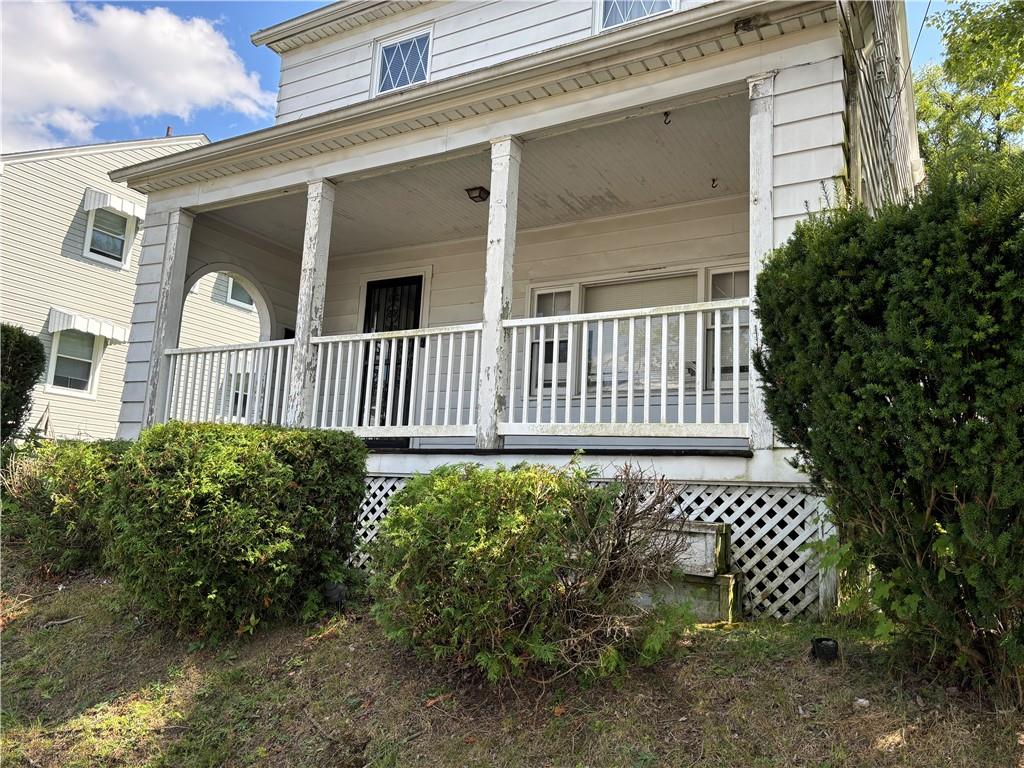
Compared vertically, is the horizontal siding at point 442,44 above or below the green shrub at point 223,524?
above

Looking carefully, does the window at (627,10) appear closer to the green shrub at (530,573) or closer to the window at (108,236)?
the green shrub at (530,573)

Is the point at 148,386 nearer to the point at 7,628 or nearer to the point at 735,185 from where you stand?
the point at 7,628

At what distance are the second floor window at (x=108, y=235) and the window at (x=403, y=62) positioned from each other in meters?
8.99

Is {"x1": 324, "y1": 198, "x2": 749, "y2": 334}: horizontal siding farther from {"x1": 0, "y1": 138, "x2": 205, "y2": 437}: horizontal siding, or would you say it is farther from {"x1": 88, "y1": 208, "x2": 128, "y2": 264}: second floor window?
{"x1": 88, "y1": 208, "x2": 128, "y2": 264}: second floor window

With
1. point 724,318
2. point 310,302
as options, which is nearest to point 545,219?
point 724,318

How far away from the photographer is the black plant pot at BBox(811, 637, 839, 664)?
3.29 m

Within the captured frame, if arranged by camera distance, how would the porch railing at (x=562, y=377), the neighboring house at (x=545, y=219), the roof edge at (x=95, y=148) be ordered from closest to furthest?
the neighboring house at (x=545, y=219)
the porch railing at (x=562, y=377)
the roof edge at (x=95, y=148)

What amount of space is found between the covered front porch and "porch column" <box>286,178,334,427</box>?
0.02 m

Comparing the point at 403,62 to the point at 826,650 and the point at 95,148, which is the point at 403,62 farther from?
the point at 95,148

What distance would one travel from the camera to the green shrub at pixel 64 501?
5.67 m

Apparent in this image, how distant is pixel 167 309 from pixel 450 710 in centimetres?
624

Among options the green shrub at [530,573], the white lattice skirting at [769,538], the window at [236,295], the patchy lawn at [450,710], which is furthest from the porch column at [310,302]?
the window at [236,295]

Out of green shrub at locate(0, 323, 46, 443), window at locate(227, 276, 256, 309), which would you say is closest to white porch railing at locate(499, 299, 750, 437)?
green shrub at locate(0, 323, 46, 443)

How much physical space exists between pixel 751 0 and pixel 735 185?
247 centimetres
